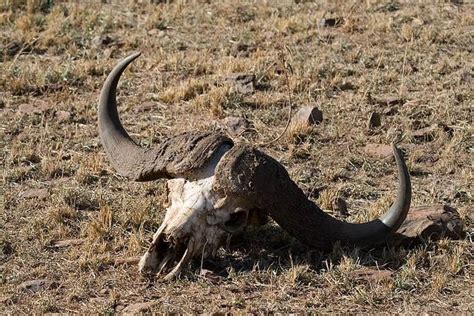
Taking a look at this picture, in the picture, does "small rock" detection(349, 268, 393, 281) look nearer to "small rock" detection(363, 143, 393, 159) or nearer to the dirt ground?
the dirt ground

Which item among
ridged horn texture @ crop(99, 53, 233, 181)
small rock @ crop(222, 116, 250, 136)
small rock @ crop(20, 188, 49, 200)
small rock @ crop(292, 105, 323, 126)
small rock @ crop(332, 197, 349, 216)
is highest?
ridged horn texture @ crop(99, 53, 233, 181)

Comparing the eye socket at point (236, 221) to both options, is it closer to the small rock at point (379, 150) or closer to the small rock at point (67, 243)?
the small rock at point (67, 243)

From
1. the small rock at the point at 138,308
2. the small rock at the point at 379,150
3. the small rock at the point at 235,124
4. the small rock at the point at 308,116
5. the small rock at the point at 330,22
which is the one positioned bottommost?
the small rock at the point at 138,308

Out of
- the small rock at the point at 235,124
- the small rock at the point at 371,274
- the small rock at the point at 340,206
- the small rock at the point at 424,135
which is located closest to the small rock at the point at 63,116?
the small rock at the point at 235,124

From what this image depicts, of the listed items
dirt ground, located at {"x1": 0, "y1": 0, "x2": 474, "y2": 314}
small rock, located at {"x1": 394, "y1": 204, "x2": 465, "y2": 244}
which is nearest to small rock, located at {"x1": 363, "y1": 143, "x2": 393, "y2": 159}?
dirt ground, located at {"x1": 0, "y1": 0, "x2": 474, "y2": 314}

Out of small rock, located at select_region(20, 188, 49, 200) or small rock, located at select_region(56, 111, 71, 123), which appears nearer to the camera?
small rock, located at select_region(20, 188, 49, 200)

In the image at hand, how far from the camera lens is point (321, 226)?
23.2ft

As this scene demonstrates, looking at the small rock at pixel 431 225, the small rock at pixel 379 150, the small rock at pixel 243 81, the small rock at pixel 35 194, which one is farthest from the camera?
the small rock at pixel 243 81

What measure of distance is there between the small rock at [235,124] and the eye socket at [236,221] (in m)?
2.57

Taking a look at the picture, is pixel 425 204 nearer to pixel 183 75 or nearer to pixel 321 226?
pixel 321 226

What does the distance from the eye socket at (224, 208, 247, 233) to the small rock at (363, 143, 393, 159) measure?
2.35 m

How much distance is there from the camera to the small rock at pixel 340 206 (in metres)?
8.02

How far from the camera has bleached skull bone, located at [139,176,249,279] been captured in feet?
22.5

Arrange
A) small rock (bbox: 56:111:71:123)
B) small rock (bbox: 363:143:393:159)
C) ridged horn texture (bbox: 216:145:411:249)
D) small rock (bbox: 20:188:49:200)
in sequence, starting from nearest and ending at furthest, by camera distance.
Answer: ridged horn texture (bbox: 216:145:411:249) < small rock (bbox: 20:188:49:200) < small rock (bbox: 363:143:393:159) < small rock (bbox: 56:111:71:123)
